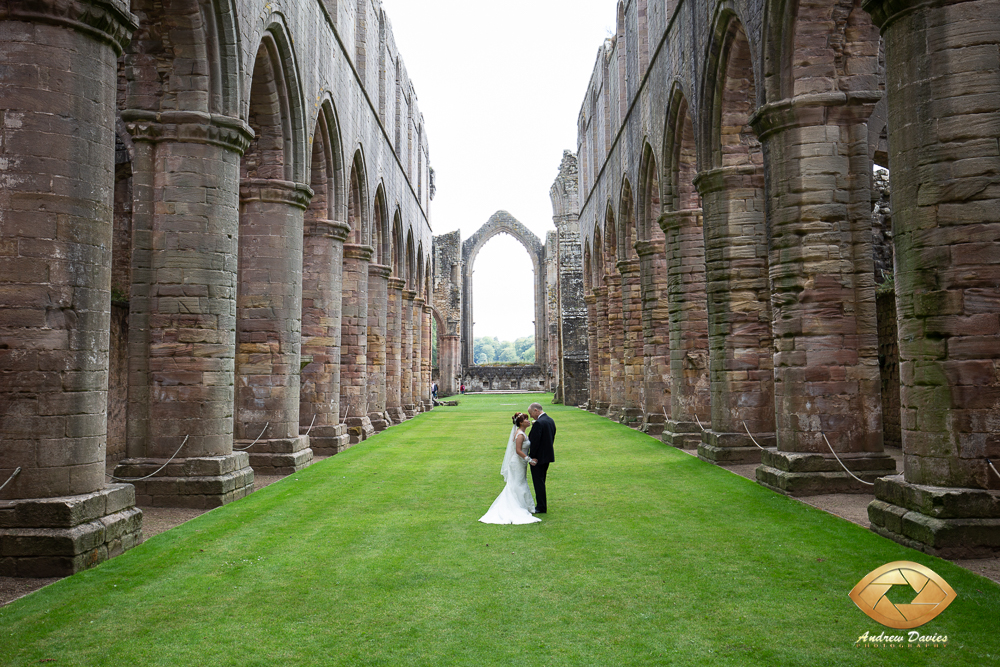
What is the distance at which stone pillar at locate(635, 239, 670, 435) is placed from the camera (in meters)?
14.7

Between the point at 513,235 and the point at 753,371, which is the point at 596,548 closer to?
the point at 753,371

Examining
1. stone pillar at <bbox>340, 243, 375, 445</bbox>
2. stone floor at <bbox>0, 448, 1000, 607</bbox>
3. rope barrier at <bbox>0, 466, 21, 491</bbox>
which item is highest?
stone pillar at <bbox>340, 243, 375, 445</bbox>

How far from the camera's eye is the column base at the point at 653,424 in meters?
14.8

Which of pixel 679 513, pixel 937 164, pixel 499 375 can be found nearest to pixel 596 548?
pixel 679 513

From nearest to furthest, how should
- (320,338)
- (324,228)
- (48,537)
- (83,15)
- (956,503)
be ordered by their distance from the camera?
(48,537)
(956,503)
(83,15)
(320,338)
(324,228)

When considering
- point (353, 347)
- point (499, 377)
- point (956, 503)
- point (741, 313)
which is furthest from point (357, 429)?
point (499, 377)

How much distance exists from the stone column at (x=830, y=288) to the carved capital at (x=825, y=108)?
1cm

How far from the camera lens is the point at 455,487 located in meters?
8.63

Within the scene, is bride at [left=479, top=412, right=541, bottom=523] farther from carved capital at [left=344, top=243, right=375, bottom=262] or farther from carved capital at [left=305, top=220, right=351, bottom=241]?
carved capital at [left=344, top=243, right=375, bottom=262]

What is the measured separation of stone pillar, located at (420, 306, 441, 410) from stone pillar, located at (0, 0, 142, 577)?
816 inches

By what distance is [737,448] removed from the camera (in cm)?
1015

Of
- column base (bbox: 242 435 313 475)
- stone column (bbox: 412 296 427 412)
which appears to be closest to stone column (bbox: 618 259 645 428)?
stone column (bbox: 412 296 427 412)

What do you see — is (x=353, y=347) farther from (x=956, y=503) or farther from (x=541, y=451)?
(x=956, y=503)

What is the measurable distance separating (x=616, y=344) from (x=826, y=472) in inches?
522
